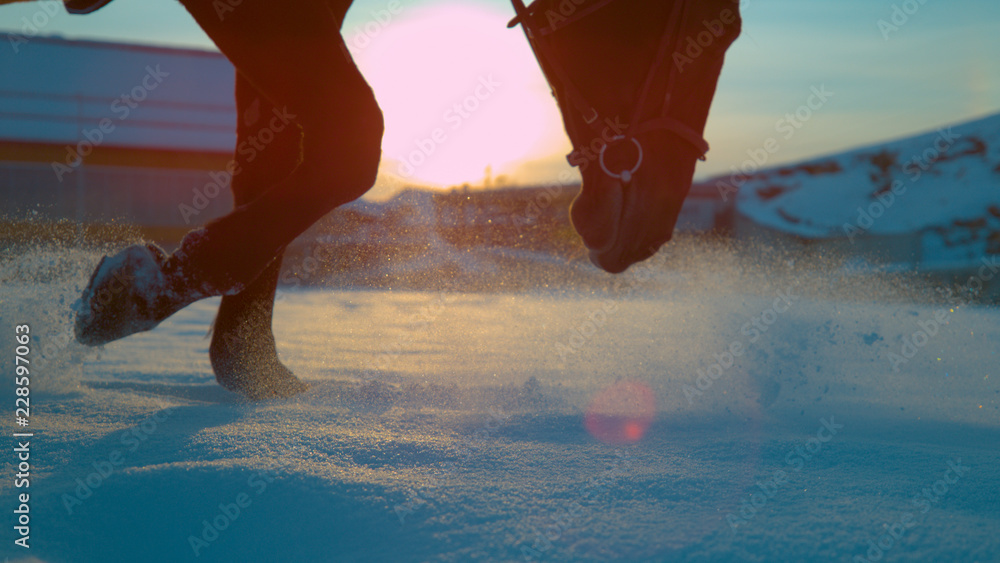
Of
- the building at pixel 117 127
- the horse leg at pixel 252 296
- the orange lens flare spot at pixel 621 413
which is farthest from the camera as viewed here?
the building at pixel 117 127

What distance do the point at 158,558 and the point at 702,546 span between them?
2.69ft

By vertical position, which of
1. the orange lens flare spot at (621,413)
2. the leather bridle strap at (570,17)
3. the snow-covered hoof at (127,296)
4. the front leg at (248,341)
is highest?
the leather bridle strap at (570,17)

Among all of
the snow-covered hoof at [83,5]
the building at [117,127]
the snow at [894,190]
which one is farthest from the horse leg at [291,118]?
the building at [117,127]

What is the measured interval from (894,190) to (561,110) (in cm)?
1536

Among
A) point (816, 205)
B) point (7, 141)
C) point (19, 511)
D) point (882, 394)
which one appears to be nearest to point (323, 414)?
point (19, 511)

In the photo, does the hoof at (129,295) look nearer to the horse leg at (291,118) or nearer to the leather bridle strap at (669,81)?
the horse leg at (291,118)

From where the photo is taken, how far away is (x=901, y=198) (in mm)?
13523

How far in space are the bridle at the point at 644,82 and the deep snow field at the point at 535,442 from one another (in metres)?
0.76

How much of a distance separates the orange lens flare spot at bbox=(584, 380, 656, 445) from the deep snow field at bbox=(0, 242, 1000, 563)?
0.5 inches

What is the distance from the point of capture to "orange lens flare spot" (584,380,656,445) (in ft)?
5.29

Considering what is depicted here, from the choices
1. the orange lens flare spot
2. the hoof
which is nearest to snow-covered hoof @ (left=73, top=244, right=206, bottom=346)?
the hoof

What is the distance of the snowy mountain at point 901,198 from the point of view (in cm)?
1073

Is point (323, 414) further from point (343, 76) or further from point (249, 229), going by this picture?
point (343, 76)

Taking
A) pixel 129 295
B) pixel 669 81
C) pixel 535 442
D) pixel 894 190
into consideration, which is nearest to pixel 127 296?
pixel 129 295
